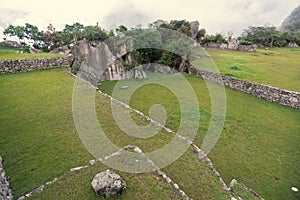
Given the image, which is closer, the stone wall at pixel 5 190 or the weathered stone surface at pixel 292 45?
the stone wall at pixel 5 190

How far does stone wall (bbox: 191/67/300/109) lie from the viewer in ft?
53.0

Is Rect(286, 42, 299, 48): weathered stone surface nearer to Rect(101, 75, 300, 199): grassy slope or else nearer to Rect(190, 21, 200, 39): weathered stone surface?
Rect(190, 21, 200, 39): weathered stone surface

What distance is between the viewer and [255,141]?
12.0m

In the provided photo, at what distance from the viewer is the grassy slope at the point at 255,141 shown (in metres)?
9.38

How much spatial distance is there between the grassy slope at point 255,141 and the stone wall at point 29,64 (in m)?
8.94

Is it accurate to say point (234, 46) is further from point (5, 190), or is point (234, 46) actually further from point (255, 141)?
point (5, 190)

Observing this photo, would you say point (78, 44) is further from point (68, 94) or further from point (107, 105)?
point (107, 105)

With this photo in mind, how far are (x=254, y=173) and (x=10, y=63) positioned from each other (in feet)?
64.7

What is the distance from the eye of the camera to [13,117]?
10414mm

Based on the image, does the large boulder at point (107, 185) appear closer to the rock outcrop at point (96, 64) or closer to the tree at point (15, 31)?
the rock outcrop at point (96, 64)

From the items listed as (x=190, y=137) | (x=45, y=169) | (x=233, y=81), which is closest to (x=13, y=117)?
(x=45, y=169)

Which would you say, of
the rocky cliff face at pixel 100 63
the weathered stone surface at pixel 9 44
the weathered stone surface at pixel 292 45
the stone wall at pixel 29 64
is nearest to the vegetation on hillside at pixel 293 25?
the weathered stone surface at pixel 292 45

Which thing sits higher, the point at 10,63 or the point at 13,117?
the point at 10,63

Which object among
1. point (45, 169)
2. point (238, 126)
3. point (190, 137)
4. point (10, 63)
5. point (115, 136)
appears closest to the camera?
point (45, 169)
